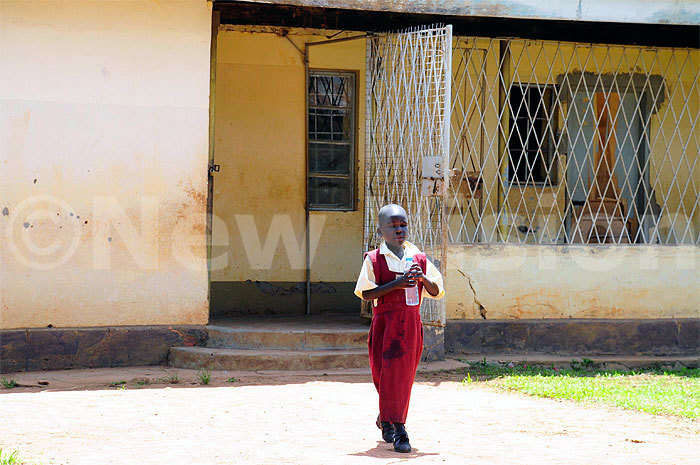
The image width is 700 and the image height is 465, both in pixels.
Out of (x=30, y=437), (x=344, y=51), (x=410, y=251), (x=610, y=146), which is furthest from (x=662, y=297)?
(x=30, y=437)

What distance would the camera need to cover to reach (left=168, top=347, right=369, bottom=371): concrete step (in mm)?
6988

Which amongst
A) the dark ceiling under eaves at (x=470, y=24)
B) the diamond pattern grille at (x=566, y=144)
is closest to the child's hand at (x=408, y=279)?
the dark ceiling under eaves at (x=470, y=24)

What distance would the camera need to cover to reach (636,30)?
832 centimetres

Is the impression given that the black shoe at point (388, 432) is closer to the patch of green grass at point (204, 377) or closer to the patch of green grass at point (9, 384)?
the patch of green grass at point (204, 377)

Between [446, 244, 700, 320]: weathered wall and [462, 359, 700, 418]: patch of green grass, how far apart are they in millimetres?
609

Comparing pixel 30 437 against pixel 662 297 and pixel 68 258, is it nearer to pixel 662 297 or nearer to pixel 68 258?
pixel 68 258

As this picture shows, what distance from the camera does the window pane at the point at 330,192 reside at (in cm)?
904

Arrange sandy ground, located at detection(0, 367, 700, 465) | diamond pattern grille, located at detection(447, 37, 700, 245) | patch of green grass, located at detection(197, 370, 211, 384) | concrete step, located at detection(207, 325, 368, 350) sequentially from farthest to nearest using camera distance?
diamond pattern grille, located at detection(447, 37, 700, 245), concrete step, located at detection(207, 325, 368, 350), patch of green grass, located at detection(197, 370, 211, 384), sandy ground, located at detection(0, 367, 700, 465)

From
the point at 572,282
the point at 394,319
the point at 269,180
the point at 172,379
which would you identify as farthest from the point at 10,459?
the point at 572,282

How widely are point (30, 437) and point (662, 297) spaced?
5830mm

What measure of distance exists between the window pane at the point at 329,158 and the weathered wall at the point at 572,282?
176cm

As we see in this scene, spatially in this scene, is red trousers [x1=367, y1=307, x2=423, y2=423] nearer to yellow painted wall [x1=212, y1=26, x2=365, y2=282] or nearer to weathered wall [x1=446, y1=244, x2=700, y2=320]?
weathered wall [x1=446, y1=244, x2=700, y2=320]

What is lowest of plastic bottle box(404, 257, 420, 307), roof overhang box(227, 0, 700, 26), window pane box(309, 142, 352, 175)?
plastic bottle box(404, 257, 420, 307)

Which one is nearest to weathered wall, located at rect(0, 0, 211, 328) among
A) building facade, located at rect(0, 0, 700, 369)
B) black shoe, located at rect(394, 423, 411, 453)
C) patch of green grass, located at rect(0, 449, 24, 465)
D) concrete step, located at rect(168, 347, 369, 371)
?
building facade, located at rect(0, 0, 700, 369)
